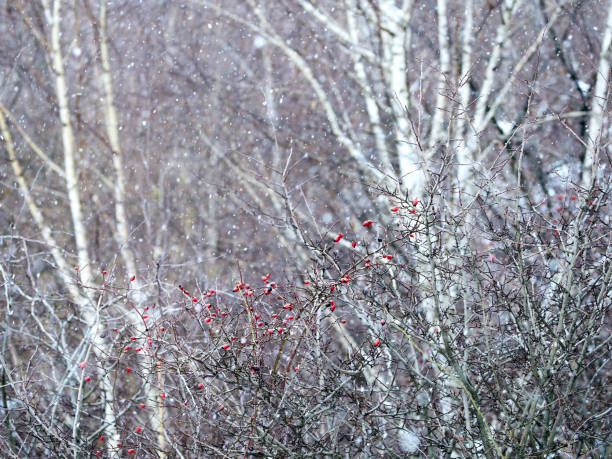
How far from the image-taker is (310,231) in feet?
13.6

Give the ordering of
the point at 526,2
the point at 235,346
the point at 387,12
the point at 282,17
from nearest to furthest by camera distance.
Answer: the point at 235,346 < the point at 387,12 < the point at 526,2 < the point at 282,17

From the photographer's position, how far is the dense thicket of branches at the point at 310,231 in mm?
2770

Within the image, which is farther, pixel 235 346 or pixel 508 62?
pixel 508 62

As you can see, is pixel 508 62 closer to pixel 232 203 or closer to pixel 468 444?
pixel 232 203

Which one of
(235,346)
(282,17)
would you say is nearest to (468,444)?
(235,346)

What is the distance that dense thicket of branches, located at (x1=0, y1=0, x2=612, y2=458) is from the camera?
277 cm

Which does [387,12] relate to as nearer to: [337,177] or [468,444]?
[337,177]

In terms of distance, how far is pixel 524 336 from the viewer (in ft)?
9.70

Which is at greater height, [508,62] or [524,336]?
[508,62]

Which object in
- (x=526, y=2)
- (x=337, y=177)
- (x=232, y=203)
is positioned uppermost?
(x=526, y=2)

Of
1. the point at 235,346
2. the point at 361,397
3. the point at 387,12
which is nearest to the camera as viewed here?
the point at 235,346

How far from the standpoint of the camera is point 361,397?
9.61ft

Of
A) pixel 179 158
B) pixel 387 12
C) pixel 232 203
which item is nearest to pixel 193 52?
pixel 179 158

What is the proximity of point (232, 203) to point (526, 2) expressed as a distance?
14.4 ft
